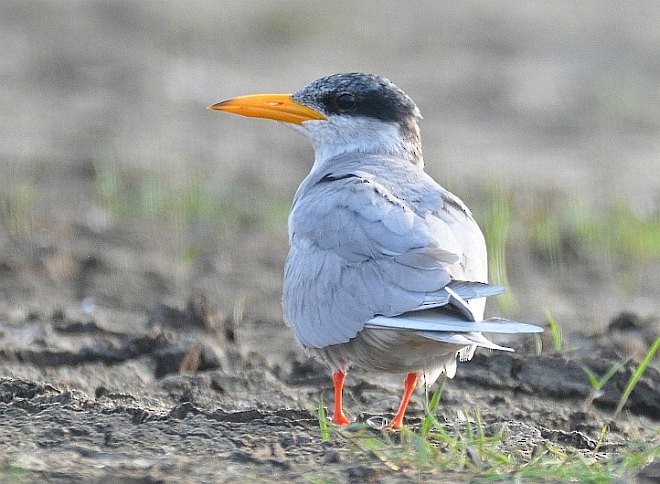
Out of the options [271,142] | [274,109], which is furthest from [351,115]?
[271,142]

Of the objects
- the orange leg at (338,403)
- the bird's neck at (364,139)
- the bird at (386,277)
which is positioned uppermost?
the bird's neck at (364,139)

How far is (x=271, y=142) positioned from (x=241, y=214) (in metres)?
2.22

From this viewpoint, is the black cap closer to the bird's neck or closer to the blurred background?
the bird's neck

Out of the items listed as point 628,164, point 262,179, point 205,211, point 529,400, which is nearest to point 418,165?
point 529,400

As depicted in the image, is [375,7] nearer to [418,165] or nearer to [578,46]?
[578,46]

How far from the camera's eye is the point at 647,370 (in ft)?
18.9

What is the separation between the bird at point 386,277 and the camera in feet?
14.6

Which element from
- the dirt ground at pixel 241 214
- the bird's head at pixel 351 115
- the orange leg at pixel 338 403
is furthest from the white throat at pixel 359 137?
the orange leg at pixel 338 403

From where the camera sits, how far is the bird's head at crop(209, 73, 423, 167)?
5.88 meters

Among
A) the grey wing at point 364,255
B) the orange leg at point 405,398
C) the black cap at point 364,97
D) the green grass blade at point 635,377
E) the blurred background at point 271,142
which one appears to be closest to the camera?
the grey wing at point 364,255

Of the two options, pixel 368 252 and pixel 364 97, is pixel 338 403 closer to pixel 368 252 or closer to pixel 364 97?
pixel 368 252

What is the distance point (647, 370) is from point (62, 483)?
277cm

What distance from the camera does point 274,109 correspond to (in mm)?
6004

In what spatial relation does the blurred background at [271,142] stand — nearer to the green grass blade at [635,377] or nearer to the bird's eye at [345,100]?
the green grass blade at [635,377]
